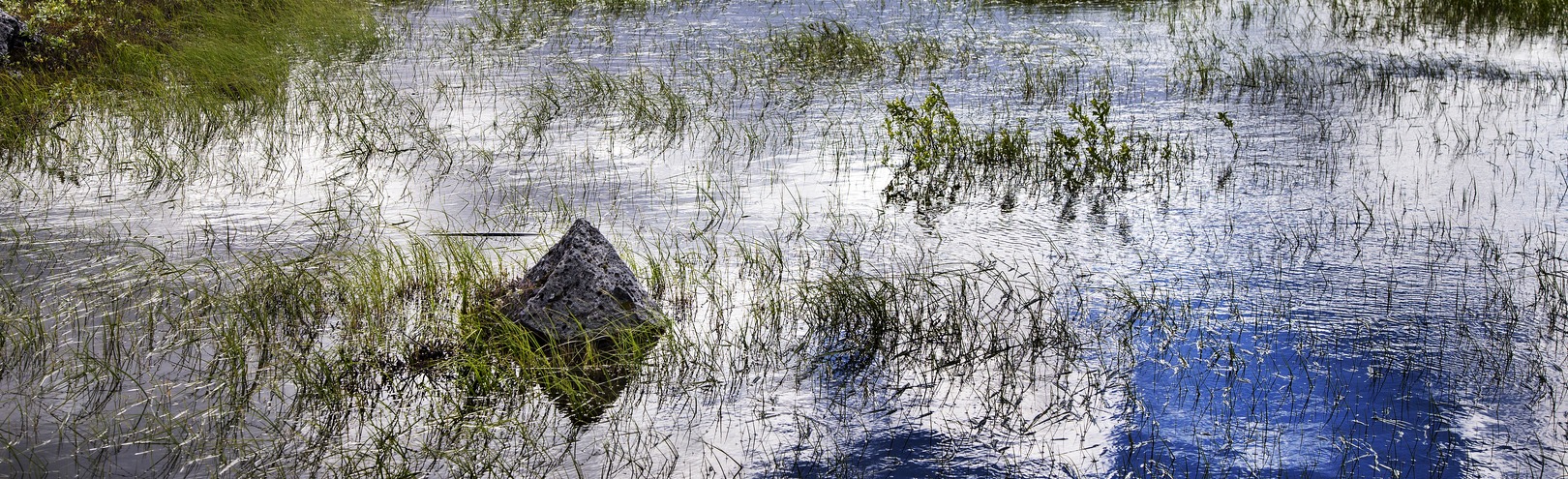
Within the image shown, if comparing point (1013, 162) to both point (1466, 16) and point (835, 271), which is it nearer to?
point (835, 271)

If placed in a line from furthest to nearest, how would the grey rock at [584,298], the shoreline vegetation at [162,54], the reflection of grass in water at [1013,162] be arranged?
the shoreline vegetation at [162,54] < the reflection of grass in water at [1013,162] < the grey rock at [584,298]

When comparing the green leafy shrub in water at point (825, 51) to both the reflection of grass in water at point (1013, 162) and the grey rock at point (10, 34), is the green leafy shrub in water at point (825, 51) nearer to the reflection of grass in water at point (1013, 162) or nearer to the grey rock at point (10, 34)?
the reflection of grass in water at point (1013, 162)

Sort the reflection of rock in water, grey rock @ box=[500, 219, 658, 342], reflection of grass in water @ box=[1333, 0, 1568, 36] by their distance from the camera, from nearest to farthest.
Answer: the reflection of rock in water → grey rock @ box=[500, 219, 658, 342] → reflection of grass in water @ box=[1333, 0, 1568, 36]

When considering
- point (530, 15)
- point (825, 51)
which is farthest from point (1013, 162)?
point (530, 15)

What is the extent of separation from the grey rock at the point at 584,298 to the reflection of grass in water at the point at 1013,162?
6.90 ft

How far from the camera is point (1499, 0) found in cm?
1038

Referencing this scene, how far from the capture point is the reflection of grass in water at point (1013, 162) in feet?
20.3

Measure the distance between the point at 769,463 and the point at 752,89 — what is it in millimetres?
5393

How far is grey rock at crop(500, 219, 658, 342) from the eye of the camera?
412cm

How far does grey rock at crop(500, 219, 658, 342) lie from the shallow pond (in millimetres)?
187

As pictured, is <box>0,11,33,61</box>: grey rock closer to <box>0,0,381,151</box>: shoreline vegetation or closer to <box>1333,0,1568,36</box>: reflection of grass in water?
<box>0,0,381,151</box>: shoreline vegetation

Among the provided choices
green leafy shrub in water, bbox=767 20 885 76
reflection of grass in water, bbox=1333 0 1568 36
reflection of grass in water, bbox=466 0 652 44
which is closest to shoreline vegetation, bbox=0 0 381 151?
reflection of grass in water, bbox=466 0 652 44

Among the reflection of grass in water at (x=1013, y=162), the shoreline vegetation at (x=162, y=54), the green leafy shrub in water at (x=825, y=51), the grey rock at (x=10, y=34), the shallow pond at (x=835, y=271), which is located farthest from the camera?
the green leafy shrub in water at (x=825, y=51)

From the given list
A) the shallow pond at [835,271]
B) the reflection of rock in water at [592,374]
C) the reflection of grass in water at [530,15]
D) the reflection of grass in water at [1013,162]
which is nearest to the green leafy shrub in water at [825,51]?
the shallow pond at [835,271]
